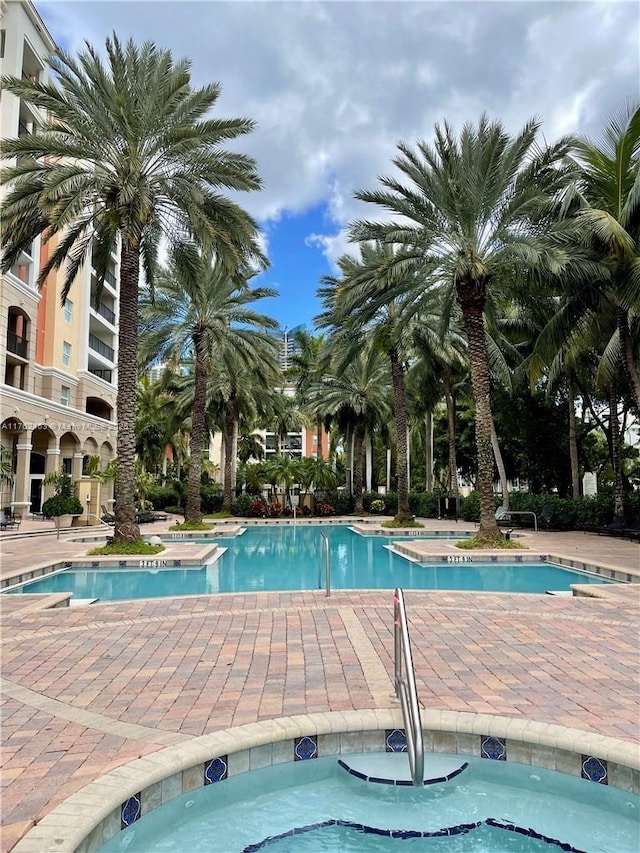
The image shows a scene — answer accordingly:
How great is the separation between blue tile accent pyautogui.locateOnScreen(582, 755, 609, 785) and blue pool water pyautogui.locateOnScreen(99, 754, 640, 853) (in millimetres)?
49

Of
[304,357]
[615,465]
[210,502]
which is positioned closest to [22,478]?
[210,502]

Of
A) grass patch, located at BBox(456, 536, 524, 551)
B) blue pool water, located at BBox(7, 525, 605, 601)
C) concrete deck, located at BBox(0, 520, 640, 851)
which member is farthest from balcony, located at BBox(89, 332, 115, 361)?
concrete deck, located at BBox(0, 520, 640, 851)

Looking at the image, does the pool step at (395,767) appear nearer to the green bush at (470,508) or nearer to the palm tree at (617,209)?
the palm tree at (617,209)

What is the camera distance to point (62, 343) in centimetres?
3375

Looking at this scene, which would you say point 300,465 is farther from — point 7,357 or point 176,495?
point 7,357

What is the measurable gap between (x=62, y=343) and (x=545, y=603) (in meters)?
31.6

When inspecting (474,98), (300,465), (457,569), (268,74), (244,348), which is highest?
(474,98)

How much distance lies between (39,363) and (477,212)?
Answer: 25727 mm

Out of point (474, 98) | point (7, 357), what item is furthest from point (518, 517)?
point (7, 357)

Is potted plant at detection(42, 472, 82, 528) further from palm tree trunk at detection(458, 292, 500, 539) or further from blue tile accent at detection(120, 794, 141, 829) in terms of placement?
blue tile accent at detection(120, 794, 141, 829)

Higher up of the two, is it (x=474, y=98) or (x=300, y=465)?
(x=474, y=98)

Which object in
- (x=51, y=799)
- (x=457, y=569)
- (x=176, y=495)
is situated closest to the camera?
(x=51, y=799)

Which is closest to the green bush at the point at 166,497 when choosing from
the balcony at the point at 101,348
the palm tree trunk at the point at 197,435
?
the balcony at the point at 101,348

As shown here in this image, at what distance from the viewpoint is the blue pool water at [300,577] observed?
1209 cm
